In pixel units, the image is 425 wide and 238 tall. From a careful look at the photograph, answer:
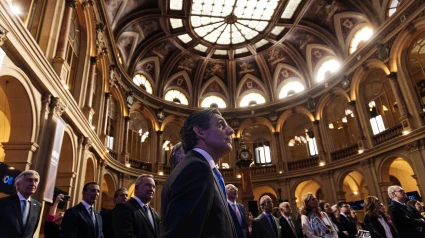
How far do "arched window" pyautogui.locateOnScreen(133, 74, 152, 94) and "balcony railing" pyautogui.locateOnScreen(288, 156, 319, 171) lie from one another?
1204cm

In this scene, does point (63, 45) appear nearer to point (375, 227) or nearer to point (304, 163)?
point (375, 227)

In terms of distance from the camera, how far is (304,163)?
20188 mm

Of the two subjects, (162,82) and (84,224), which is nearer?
(84,224)

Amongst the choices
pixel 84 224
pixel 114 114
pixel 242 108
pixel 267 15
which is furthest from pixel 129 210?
pixel 242 108

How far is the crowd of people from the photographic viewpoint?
54.9 inches

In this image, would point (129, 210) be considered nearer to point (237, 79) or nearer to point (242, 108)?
point (242, 108)

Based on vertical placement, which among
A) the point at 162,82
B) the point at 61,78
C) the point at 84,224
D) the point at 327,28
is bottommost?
the point at 84,224

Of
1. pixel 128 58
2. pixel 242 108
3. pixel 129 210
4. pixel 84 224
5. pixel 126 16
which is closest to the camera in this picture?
pixel 129 210

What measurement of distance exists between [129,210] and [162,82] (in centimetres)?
1966

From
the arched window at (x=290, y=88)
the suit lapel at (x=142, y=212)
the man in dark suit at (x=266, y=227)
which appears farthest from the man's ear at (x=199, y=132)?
the arched window at (x=290, y=88)

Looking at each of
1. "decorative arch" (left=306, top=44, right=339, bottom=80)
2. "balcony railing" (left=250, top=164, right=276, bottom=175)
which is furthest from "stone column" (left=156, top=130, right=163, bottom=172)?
"decorative arch" (left=306, top=44, right=339, bottom=80)

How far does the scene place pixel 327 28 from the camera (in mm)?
19688

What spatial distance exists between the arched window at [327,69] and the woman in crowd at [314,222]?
16474 mm

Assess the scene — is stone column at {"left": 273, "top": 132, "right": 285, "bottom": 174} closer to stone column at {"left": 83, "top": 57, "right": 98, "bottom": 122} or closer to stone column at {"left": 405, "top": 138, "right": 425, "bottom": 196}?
stone column at {"left": 405, "top": 138, "right": 425, "bottom": 196}
